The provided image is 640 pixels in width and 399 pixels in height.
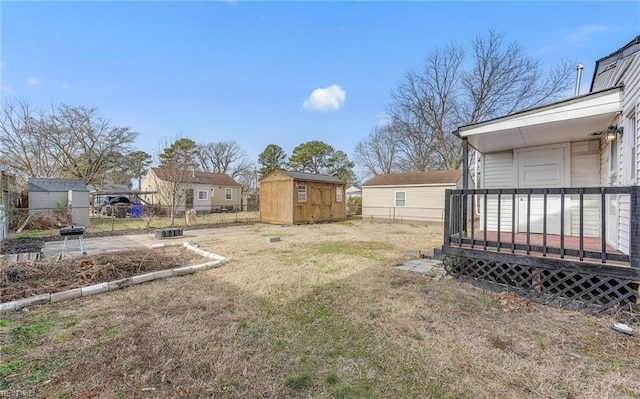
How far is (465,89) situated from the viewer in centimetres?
2053

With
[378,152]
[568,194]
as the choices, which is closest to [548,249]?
[568,194]

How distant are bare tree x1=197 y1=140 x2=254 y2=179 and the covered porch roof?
3161 cm

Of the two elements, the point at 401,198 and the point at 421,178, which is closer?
the point at 421,178

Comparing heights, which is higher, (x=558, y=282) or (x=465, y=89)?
(x=465, y=89)

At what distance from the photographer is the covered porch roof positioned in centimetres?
389

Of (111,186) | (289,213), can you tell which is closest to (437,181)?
(289,213)

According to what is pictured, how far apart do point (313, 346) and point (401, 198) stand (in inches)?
628

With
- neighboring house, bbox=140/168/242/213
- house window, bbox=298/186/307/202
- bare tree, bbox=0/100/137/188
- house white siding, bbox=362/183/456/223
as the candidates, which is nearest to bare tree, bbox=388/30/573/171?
house white siding, bbox=362/183/456/223

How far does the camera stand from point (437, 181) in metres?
16.1

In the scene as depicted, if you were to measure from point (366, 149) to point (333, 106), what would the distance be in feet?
A: 43.3

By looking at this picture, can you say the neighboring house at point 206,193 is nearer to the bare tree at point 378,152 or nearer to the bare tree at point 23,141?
the bare tree at point 23,141

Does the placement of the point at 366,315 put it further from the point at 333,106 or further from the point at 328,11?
the point at 333,106

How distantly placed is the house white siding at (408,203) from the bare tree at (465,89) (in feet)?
14.7

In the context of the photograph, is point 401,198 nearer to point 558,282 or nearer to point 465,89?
point 465,89
